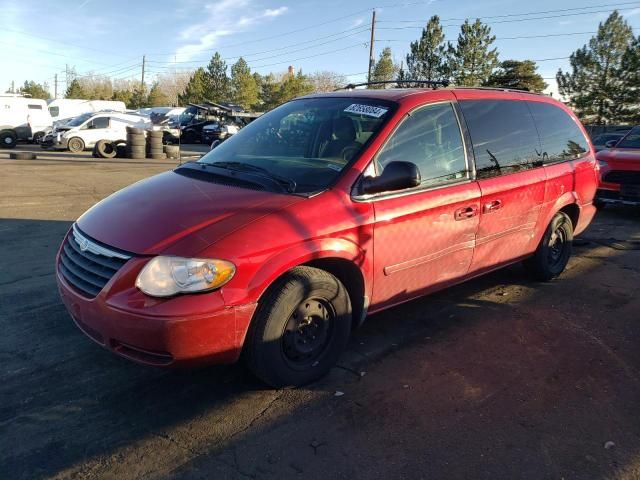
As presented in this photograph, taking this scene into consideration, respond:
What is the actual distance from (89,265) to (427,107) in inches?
101

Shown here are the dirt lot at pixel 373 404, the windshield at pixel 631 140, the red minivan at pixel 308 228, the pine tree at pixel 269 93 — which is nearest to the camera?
the dirt lot at pixel 373 404

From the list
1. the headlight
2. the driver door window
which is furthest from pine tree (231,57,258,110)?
the headlight

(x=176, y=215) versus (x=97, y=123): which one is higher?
(x=97, y=123)

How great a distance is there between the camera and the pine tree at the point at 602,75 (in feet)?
121

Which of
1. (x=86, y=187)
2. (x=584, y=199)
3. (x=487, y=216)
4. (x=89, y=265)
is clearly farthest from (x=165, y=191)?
(x=86, y=187)

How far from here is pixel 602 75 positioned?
37625 millimetres

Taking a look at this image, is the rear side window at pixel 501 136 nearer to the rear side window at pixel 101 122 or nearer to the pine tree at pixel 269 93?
the rear side window at pixel 101 122

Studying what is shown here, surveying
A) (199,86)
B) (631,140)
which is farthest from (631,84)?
(199,86)

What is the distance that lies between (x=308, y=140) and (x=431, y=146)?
91 cm

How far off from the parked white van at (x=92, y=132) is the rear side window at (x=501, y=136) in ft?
61.8

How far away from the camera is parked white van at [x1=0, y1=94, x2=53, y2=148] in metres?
23.8

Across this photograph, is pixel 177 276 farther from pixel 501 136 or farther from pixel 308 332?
pixel 501 136

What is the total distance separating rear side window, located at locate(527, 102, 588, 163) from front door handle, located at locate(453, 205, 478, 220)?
51.5 inches

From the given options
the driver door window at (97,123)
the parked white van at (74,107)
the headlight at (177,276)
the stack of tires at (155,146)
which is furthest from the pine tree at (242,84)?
the headlight at (177,276)
